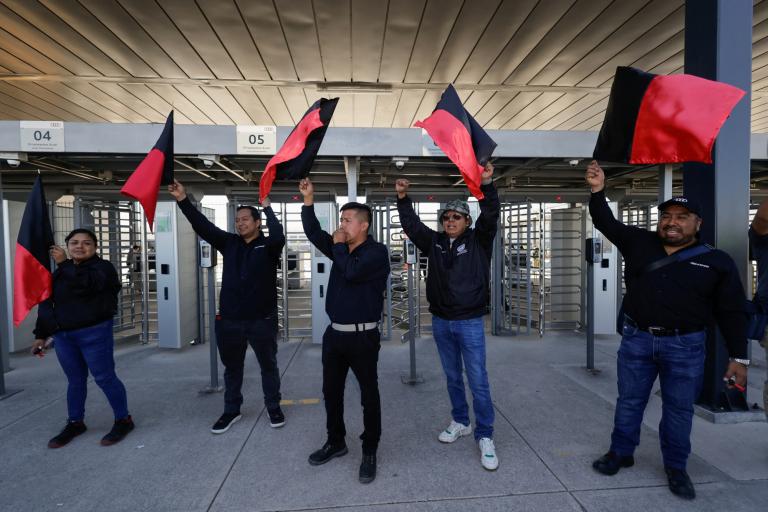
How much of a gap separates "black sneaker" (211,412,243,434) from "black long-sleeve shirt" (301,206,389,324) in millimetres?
1687

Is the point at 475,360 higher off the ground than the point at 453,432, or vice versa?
the point at 475,360

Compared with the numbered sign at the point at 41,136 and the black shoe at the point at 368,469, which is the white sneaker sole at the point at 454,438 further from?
the numbered sign at the point at 41,136

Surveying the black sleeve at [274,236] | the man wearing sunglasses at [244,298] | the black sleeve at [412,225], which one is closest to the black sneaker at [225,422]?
the man wearing sunglasses at [244,298]

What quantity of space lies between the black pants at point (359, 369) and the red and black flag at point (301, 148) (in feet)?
4.62

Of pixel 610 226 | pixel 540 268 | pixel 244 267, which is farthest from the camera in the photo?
pixel 540 268

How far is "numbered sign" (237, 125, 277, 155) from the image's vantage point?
4.36 m

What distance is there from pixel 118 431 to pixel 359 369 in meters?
2.43

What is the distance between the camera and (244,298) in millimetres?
3469

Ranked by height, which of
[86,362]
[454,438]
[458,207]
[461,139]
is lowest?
[454,438]

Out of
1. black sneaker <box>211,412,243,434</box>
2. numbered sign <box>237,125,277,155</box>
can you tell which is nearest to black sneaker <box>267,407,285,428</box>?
black sneaker <box>211,412,243,434</box>

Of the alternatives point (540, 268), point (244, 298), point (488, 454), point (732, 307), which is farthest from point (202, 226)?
point (540, 268)

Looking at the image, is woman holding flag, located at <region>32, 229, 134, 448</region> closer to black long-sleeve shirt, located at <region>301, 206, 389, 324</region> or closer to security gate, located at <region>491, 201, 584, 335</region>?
black long-sleeve shirt, located at <region>301, 206, 389, 324</region>

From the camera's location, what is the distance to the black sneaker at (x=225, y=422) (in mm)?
3494

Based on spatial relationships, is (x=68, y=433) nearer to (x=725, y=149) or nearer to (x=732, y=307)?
(x=732, y=307)
